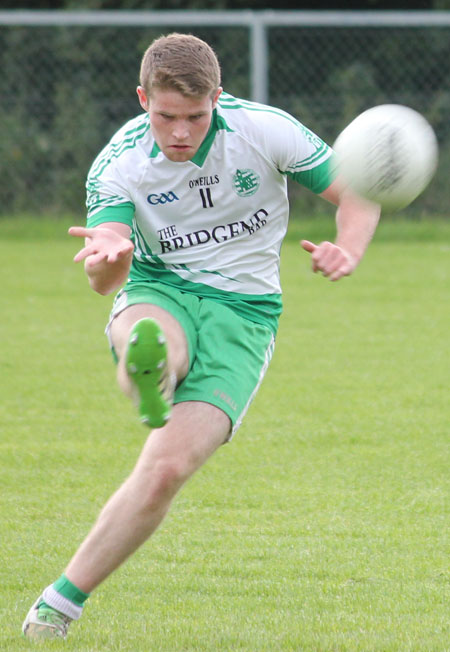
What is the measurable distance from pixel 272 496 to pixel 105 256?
2176 mm

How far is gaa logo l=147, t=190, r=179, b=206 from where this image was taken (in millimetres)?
4359

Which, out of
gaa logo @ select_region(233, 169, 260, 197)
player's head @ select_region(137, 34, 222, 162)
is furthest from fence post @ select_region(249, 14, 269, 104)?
player's head @ select_region(137, 34, 222, 162)

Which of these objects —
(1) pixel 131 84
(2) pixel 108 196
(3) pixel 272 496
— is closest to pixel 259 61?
(1) pixel 131 84

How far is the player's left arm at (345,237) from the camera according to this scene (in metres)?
3.89

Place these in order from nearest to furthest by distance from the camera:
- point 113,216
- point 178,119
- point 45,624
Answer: point 45,624 → point 178,119 → point 113,216

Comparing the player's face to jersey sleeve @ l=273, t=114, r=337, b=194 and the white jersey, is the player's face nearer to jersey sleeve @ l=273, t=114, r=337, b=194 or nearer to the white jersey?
the white jersey

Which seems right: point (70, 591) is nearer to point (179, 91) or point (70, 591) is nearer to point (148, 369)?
point (148, 369)

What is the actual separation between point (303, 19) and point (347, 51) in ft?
5.22

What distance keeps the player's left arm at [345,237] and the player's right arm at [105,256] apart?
0.59 metres

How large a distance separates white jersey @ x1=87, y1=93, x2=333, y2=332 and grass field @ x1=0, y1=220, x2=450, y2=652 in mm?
1132

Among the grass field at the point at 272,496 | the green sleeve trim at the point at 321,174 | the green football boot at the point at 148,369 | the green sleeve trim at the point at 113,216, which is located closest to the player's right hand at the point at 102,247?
the green sleeve trim at the point at 113,216

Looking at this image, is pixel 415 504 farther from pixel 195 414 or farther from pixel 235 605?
pixel 195 414

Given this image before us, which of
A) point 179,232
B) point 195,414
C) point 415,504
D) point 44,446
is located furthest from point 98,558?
point 44,446

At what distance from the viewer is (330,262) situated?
389 centimetres
